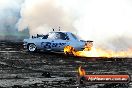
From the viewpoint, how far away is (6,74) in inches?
609

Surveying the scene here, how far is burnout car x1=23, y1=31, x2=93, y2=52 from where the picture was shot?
2450 cm

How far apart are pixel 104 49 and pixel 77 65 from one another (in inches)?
233

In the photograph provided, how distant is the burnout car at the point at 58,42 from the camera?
80.4 ft

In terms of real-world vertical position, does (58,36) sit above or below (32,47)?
above

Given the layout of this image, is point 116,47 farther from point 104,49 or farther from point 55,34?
point 55,34

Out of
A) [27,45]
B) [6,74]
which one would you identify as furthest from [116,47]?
[6,74]

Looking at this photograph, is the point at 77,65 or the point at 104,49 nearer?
the point at 77,65

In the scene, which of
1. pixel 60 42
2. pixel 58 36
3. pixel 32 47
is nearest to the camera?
pixel 60 42

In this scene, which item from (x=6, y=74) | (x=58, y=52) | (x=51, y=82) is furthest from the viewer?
(x=58, y=52)

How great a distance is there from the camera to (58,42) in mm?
24938

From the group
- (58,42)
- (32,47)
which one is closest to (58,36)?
(58,42)

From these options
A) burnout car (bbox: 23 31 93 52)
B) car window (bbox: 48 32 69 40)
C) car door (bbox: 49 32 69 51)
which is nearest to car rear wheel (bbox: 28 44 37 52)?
burnout car (bbox: 23 31 93 52)

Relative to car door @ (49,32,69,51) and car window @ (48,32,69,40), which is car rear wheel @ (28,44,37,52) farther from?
car door @ (49,32,69,51)

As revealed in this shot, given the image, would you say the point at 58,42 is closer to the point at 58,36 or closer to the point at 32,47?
the point at 58,36
